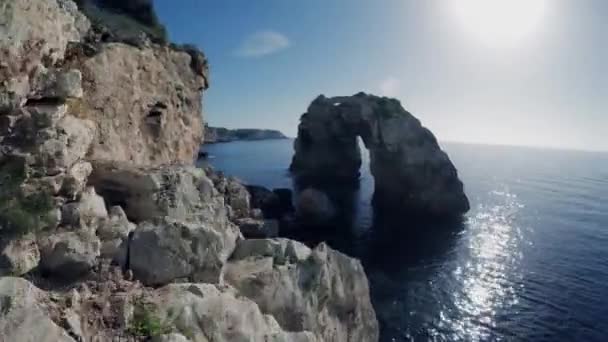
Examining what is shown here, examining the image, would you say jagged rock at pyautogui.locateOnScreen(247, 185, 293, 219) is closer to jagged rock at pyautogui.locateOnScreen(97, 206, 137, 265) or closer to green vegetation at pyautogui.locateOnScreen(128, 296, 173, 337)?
jagged rock at pyautogui.locateOnScreen(97, 206, 137, 265)

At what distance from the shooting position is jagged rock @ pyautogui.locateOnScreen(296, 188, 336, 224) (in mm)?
55375

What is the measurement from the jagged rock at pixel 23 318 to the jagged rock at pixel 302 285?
5.75 m

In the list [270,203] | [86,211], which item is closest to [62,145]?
[86,211]

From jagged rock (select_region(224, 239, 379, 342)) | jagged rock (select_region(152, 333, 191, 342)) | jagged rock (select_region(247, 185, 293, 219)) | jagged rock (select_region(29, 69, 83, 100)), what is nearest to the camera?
jagged rock (select_region(152, 333, 191, 342))

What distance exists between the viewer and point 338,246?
46.0m

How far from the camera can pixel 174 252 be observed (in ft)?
38.2

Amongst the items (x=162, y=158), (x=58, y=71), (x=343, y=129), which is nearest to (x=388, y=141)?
(x=343, y=129)

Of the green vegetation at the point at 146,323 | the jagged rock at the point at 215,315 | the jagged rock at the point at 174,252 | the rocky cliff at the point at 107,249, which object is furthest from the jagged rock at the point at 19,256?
the jagged rock at the point at 215,315

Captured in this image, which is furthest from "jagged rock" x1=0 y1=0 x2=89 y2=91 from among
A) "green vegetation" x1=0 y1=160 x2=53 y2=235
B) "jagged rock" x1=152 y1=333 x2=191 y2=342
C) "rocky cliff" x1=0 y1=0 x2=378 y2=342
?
"jagged rock" x1=152 y1=333 x2=191 y2=342

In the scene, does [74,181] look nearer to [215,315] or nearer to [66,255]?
[66,255]

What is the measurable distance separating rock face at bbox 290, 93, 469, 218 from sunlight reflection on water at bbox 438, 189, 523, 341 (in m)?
7.18

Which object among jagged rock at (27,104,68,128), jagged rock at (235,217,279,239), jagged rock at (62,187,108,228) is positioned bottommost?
jagged rock at (235,217,279,239)

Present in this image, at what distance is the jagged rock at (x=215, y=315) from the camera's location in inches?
384

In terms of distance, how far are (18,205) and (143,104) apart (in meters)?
16.5
